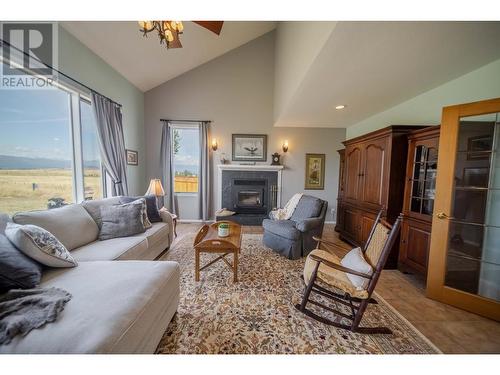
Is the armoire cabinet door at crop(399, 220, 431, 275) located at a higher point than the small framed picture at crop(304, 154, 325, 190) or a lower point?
lower

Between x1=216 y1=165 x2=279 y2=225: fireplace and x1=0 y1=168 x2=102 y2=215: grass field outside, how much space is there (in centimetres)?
264

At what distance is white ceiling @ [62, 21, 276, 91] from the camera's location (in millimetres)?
2742

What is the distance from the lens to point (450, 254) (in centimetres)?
196

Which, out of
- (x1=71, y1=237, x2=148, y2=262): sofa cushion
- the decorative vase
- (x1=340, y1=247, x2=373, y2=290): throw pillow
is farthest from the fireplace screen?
(x1=340, y1=247, x2=373, y2=290): throw pillow

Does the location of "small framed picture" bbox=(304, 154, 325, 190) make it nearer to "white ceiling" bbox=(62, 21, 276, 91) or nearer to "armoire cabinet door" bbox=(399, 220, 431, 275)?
"armoire cabinet door" bbox=(399, 220, 431, 275)

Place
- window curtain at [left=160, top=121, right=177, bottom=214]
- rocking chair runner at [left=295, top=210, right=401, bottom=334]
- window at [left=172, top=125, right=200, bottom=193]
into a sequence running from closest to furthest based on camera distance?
rocking chair runner at [left=295, top=210, right=401, bottom=334]
window curtain at [left=160, top=121, right=177, bottom=214]
window at [left=172, top=125, right=200, bottom=193]

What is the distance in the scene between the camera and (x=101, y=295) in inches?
46.3

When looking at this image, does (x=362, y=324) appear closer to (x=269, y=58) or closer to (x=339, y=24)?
(x=339, y=24)

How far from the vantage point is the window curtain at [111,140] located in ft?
9.99

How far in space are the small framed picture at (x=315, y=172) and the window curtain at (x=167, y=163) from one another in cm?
332

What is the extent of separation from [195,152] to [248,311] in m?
3.91

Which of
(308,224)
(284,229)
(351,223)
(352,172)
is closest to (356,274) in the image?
(308,224)
